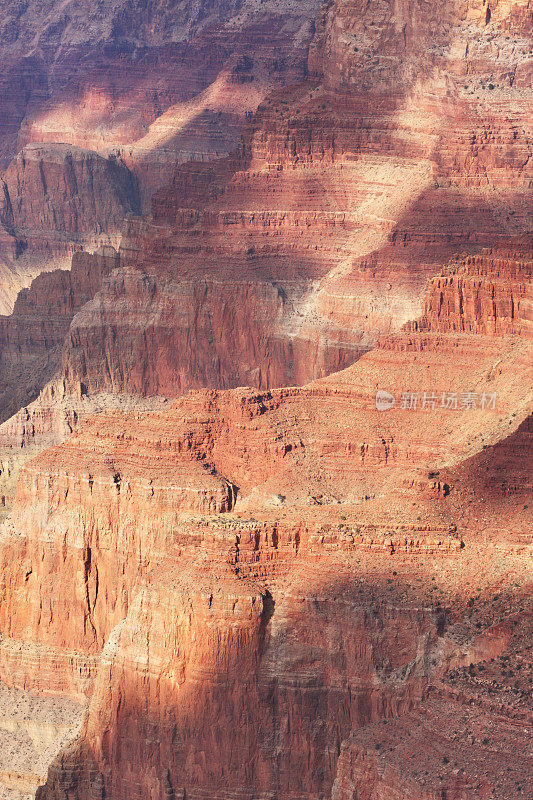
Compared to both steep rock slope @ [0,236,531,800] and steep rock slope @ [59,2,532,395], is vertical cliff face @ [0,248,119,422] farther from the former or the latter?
steep rock slope @ [0,236,531,800]

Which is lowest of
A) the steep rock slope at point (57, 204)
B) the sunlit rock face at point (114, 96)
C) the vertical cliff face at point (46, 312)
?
the vertical cliff face at point (46, 312)

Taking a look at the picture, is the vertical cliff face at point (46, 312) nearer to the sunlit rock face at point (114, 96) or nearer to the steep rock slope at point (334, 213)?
the steep rock slope at point (334, 213)

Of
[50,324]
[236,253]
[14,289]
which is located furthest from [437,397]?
[14,289]

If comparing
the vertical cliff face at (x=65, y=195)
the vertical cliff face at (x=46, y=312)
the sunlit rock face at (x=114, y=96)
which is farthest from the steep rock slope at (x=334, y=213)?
the vertical cliff face at (x=65, y=195)

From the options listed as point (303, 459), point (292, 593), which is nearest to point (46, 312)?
point (303, 459)

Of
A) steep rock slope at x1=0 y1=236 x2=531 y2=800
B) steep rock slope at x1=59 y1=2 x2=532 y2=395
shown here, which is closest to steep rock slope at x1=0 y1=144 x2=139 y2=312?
steep rock slope at x1=59 y1=2 x2=532 y2=395

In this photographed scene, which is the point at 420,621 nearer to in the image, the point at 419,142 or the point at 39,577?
the point at 39,577

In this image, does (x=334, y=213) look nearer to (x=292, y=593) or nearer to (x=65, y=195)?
(x=292, y=593)
